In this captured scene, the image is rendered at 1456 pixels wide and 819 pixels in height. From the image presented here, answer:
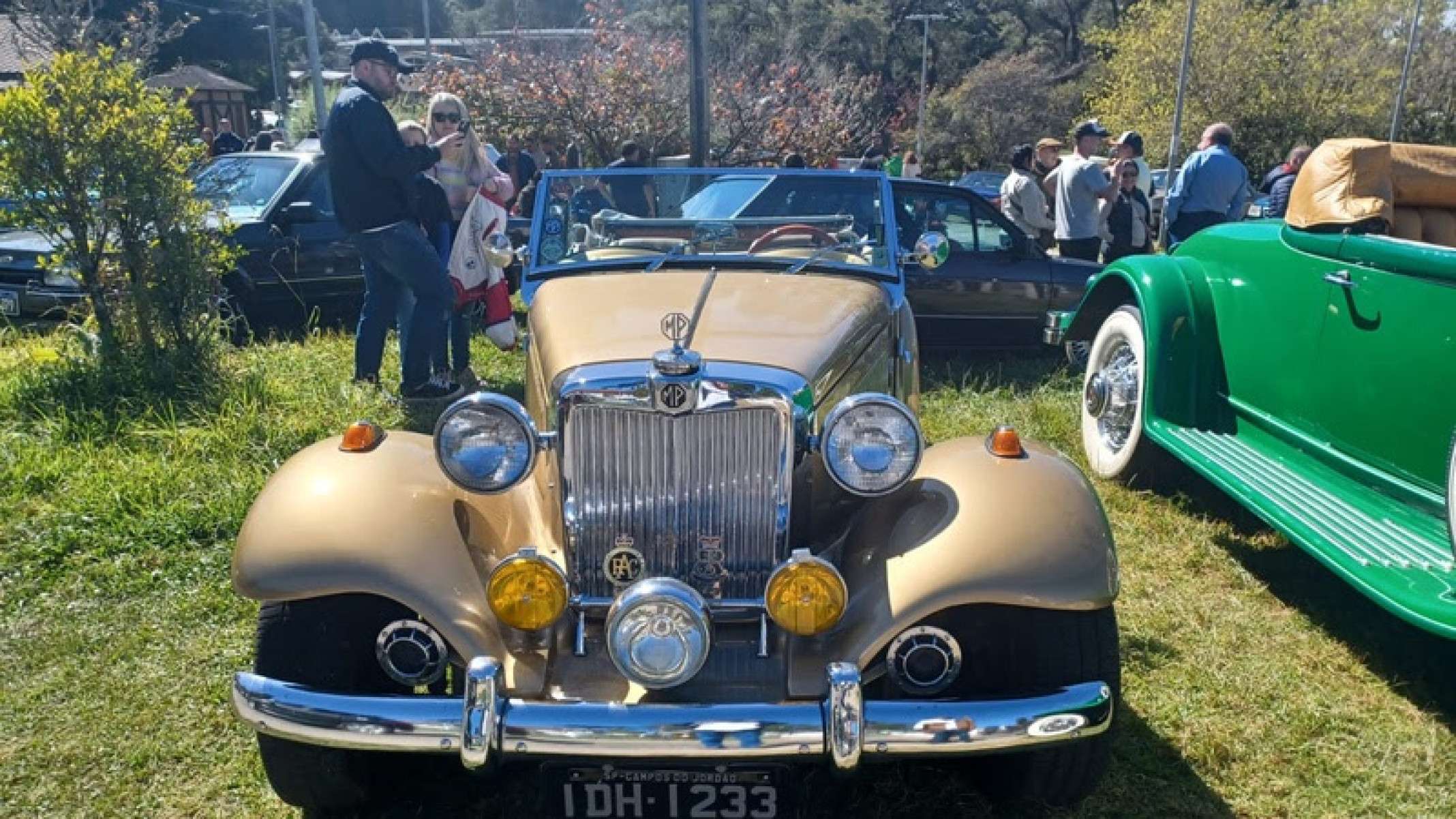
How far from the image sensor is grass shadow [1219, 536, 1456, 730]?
3.47 m

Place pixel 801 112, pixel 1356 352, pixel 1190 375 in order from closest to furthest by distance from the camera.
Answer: pixel 1356 352
pixel 1190 375
pixel 801 112

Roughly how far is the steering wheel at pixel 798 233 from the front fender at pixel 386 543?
131cm

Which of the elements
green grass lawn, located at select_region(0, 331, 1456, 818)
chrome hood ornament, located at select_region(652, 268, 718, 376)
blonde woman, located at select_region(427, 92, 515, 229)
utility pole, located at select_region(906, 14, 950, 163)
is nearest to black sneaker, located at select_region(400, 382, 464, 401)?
green grass lawn, located at select_region(0, 331, 1456, 818)

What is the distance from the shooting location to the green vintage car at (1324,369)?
3.31 metres

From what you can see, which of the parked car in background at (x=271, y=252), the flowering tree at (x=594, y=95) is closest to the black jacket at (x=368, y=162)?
the parked car in background at (x=271, y=252)

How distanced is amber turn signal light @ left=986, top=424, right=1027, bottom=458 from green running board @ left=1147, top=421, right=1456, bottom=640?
1052 millimetres

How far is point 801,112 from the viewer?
1620cm

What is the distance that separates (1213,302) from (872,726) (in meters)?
3.30

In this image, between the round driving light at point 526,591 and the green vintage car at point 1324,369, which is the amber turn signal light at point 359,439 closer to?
the round driving light at point 526,591

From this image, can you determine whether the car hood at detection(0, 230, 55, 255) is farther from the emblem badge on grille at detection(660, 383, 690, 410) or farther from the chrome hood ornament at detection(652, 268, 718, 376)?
the emblem badge on grille at detection(660, 383, 690, 410)

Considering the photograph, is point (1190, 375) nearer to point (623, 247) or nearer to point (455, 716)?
point (623, 247)

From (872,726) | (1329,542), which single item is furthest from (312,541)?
(1329,542)

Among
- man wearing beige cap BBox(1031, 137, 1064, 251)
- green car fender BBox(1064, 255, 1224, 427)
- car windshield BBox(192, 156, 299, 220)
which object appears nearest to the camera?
green car fender BBox(1064, 255, 1224, 427)

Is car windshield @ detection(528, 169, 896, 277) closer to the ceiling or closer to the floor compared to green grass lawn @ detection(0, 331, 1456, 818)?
closer to the ceiling
